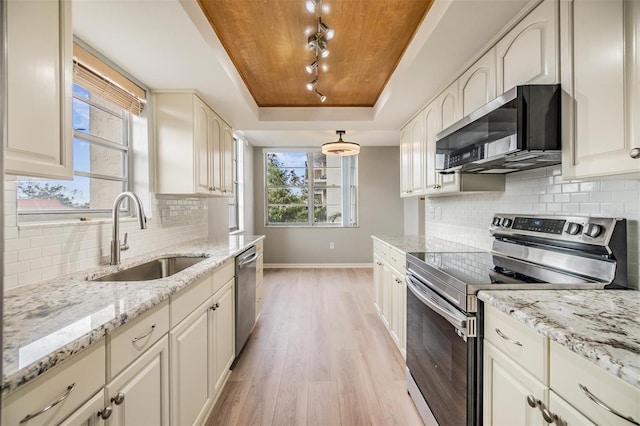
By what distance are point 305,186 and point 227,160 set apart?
2.80m

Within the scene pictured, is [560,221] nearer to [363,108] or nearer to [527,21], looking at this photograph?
[527,21]

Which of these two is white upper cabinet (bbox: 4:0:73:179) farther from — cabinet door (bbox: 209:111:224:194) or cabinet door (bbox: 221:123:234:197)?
cabinet door (bbox: 221:123:234:197)

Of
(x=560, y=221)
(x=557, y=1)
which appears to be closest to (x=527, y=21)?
(x=557, y=1)

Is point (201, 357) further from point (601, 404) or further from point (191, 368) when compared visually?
point (601, 404)

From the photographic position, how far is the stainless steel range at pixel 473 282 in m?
1.17

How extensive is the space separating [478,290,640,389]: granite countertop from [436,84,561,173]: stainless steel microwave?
0.62m

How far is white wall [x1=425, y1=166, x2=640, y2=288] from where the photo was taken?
Result: 115 cm

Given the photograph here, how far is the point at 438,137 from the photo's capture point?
1.96 metres

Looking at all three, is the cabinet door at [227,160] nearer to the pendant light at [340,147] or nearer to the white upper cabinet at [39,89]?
the pendant light at [340,147]

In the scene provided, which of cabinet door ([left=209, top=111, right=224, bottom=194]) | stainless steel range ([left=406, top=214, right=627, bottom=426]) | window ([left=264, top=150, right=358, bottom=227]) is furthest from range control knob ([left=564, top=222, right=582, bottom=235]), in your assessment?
window ([left=264, top=150, right=358, bottom=227])

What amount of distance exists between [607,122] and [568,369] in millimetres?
868

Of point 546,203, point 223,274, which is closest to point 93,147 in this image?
point 223,274

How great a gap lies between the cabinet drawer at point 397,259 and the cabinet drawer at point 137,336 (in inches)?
63.0

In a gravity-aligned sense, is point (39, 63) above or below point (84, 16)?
below
